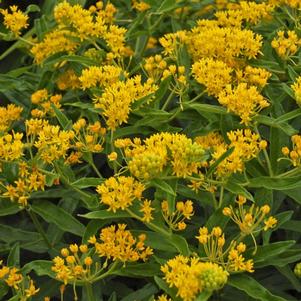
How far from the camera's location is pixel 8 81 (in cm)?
352

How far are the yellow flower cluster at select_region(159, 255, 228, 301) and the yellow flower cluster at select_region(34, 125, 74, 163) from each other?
64 cm

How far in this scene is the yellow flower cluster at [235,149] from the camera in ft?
8.73

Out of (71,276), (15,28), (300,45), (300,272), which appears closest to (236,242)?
(300,272)

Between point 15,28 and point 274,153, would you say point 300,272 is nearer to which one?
point 274,153

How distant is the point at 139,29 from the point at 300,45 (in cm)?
86

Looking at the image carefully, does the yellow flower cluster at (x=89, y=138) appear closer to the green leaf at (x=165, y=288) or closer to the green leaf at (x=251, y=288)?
the green leaf at (x=165, y=288)

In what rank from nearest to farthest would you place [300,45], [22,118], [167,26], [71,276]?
[71,276] < [300,45] < [22,118] < [167,26]

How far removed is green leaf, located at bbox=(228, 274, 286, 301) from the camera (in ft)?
8.43

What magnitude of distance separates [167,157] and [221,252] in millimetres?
387

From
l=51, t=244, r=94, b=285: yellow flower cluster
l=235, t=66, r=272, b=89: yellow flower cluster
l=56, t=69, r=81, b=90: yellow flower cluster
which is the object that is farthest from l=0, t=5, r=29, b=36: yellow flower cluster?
l=51, t=244, r=94, b=285: yellow flower cluster

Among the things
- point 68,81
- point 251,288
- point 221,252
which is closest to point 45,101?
point 68,81

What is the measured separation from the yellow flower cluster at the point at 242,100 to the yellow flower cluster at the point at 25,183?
0.77 metres

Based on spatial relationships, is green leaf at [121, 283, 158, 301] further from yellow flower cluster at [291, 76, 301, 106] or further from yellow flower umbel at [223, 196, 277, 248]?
yellow flower cluster at [291, 76, 301, 106]

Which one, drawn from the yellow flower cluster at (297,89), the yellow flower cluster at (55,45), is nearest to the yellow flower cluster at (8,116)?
the yellow flower cluster at (55,45)
